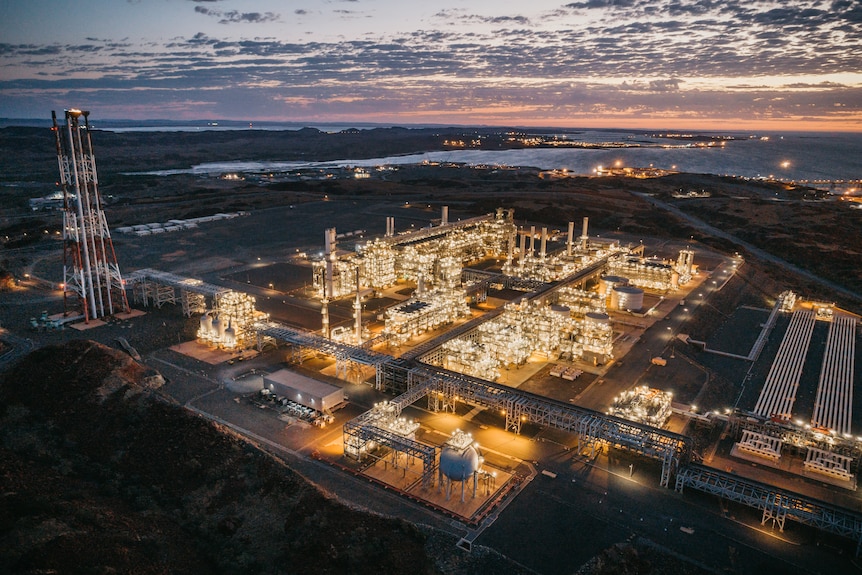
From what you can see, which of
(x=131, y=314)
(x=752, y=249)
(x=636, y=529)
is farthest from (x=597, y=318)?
(x=752, y=249)

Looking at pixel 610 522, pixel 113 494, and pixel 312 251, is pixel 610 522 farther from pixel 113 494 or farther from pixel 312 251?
pixel 312 251

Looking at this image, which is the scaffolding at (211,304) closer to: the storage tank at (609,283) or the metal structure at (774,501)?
the metal structure at (774,501)

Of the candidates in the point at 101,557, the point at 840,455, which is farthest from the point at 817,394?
the point at 101,557

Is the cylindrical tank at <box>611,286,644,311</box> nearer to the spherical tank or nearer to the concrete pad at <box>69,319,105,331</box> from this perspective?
the spherical tank

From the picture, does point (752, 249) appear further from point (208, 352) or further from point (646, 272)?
point (208, 352)

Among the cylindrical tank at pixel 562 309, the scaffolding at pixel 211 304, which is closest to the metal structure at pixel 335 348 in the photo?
the scaffolding at pixel 211 304

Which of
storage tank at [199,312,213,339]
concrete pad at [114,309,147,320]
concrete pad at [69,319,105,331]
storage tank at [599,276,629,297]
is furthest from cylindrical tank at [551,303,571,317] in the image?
concrete pad at [69,319,105,331]
